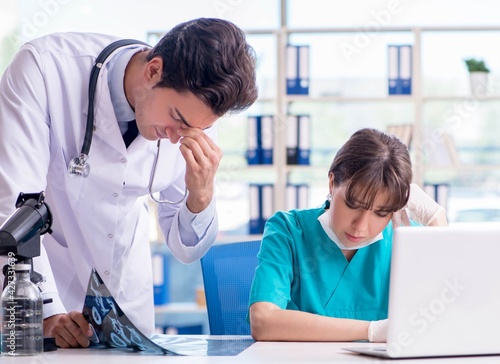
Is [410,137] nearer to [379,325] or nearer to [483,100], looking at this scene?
[483,100]

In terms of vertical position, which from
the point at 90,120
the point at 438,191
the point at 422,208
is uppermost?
the point at 90,120

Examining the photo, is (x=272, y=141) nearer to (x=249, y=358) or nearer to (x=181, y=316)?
(x=181, y=316)

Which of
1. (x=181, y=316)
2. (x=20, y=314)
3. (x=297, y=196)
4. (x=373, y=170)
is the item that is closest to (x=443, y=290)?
(x=373, y=170)

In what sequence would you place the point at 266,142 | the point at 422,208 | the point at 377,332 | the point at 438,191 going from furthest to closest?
the point at 266,142, the point at 438,191, the point at 422,208, the point at 377,332

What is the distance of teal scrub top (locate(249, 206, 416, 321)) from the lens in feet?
6.20

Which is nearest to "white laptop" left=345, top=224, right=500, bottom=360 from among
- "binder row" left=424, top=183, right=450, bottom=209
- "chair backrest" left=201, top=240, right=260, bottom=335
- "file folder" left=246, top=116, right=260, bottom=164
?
"chair backrest" left=201, top=240, right=260, bottom=335

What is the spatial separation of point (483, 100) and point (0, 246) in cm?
341

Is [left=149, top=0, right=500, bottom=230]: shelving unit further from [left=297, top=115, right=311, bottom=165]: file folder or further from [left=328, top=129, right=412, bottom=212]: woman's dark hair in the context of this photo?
[left=328, top=129, right=412, bottom=212]: woman's dark hair

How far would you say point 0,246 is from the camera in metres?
1.30

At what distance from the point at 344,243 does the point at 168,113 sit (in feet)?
1.92

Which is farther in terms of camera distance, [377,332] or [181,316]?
[181,316]

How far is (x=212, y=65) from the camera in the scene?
154 cm

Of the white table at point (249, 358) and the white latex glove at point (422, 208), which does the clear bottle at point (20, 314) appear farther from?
the white latex glove at point (422, 208)

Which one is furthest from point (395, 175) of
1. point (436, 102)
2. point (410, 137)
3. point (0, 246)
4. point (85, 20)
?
point (85, 20)
